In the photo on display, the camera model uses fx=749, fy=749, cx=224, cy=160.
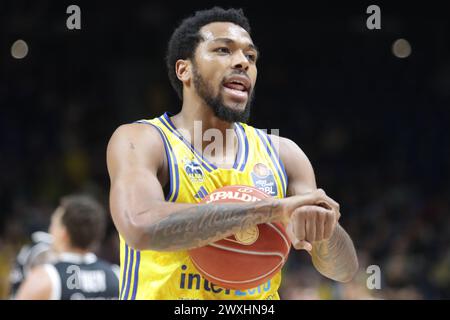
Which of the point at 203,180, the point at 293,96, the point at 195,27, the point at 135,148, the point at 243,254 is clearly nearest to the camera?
the point at 243,254

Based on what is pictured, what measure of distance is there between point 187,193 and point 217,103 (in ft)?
1.60

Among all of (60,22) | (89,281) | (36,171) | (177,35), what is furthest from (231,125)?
(60,22)

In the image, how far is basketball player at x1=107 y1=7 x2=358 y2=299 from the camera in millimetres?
2881

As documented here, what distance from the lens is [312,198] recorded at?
282cm

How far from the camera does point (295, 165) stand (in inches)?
141

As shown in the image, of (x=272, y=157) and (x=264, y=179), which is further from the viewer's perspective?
(x=272, y=157)

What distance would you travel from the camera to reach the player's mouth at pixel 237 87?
3467mm

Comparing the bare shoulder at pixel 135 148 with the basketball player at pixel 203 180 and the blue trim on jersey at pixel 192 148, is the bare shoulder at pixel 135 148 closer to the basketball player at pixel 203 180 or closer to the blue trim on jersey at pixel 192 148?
the basketball player at pixel 203 180

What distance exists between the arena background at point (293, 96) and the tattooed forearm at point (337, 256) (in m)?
6.65

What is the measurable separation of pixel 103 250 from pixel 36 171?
5.85ft

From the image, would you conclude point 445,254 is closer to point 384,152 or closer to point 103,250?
point 384,152

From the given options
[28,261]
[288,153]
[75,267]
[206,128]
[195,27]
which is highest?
[195,27]

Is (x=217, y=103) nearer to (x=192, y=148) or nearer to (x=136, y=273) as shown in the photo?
(x=192, y=148)

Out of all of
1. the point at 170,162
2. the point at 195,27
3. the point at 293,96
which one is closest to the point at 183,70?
the point at 195,27
